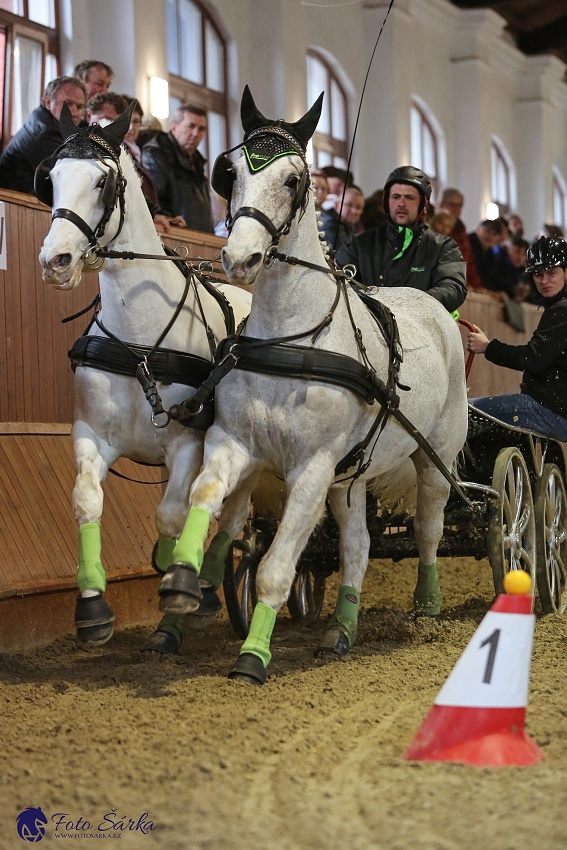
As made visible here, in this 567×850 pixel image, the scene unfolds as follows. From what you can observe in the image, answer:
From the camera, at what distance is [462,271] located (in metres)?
6.25

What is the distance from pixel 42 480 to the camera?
598cm

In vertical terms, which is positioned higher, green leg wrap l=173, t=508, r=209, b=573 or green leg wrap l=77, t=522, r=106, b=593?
green leg wrap l=173, t=508, r=209, b=573

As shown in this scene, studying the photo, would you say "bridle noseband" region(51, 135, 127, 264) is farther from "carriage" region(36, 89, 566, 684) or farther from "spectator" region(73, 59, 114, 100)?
"spectator" region(73, 59, 114, 100)

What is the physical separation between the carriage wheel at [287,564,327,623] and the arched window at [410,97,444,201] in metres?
11.4

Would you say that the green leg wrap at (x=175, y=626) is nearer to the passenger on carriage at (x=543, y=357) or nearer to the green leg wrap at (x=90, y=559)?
the green leg wrap at (x=90, y=559)

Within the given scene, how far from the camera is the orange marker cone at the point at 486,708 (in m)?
3.26

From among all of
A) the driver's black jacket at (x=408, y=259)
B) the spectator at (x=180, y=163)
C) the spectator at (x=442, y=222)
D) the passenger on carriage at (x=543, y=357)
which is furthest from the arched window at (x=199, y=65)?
the passenger on carriage at (x=543, y=357)

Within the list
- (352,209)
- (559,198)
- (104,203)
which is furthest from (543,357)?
(559,198)

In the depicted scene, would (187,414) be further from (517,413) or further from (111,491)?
(517,413)

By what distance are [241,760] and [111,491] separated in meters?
3.24

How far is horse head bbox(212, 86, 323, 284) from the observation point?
12.8 feet

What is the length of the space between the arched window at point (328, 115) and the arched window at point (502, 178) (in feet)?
15.7

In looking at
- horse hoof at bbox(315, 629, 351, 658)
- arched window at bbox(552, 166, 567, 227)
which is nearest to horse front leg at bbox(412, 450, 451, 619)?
horse hoof at bbox(315, 629, 351, 658)

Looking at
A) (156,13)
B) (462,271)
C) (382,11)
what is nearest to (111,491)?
(462,271)
